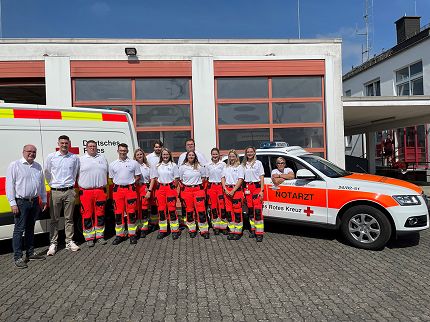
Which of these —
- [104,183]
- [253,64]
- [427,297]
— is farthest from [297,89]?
[427,297]

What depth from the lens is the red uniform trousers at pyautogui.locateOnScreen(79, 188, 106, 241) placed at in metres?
5.34

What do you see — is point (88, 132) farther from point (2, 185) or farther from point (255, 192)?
point (255, 192)

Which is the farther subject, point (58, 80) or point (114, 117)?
point (58, 80)

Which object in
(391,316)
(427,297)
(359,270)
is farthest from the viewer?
(359,270)

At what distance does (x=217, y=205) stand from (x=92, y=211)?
2197mm

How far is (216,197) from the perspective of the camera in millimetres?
6039

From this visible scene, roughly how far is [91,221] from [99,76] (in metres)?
5.67

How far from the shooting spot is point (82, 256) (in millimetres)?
5004

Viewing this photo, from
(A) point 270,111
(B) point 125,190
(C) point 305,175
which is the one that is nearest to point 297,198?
(C) point 305,175

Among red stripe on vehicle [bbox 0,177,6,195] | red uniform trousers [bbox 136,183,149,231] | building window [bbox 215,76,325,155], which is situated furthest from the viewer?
building window [bbox 215,76,325,155]

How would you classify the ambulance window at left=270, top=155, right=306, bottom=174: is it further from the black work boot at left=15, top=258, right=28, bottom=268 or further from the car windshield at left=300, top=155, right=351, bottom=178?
the black work boot at left=15, top=258, right=28, bottom=268

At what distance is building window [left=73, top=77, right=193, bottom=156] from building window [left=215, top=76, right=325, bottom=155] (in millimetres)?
1103

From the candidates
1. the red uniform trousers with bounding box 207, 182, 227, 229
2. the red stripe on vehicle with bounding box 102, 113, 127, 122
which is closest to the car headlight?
the red uniform trousers with bounding box 207, 182, 227, 229

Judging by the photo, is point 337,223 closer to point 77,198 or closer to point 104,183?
point 104,183
